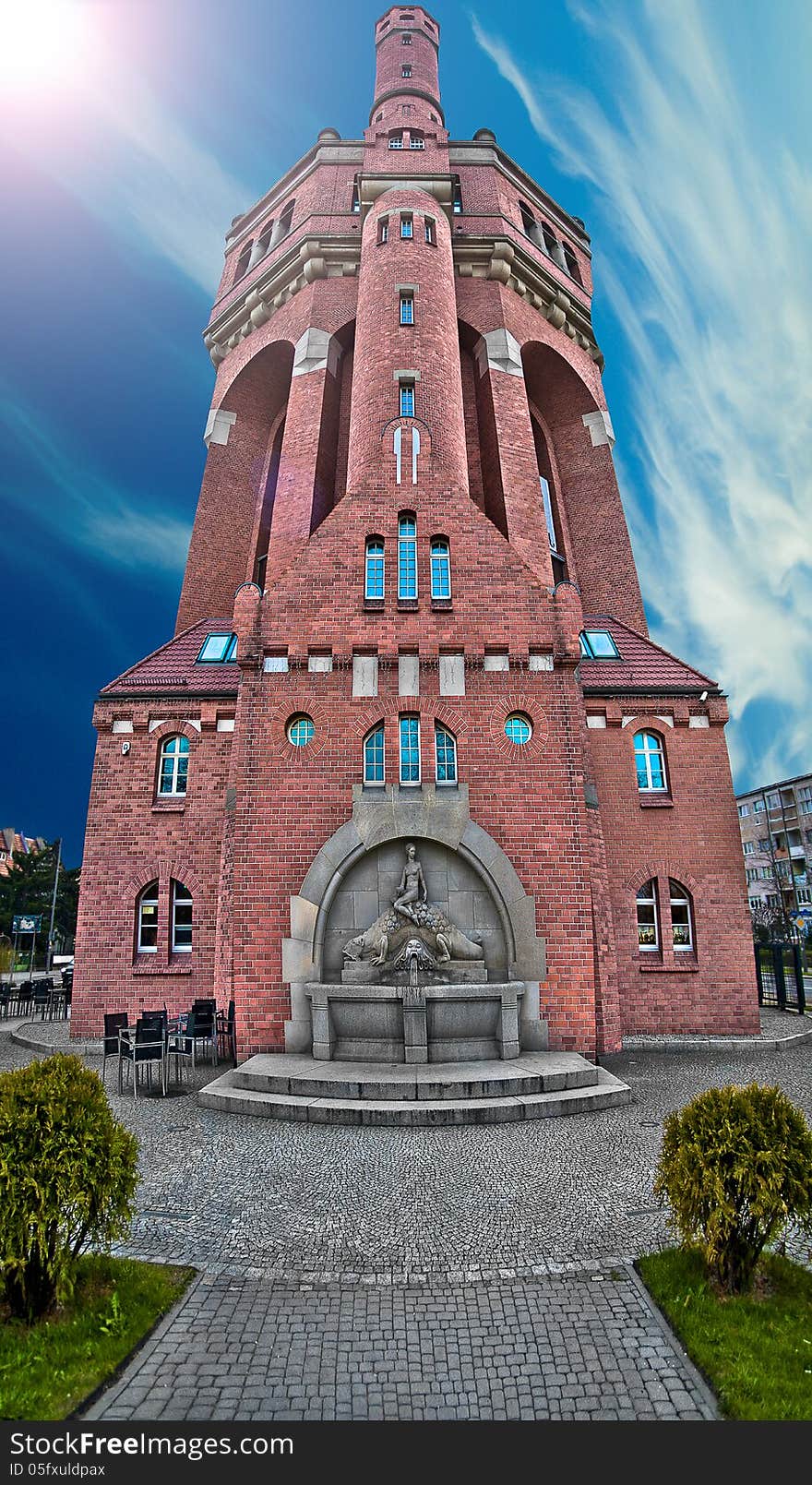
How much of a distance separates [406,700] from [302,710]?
1.96m

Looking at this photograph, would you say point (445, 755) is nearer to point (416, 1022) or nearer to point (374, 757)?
point (374, 757)

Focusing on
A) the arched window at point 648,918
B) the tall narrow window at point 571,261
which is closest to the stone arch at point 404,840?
the arched window at point 648,918

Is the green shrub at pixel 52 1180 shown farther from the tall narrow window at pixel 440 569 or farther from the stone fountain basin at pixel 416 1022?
the tall narrow window at pixel 440 569

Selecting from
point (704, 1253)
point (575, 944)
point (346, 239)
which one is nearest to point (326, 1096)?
point (575, 944)

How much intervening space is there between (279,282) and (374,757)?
2007 centimetres

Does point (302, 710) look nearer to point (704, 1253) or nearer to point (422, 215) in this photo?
point (704, 1253)

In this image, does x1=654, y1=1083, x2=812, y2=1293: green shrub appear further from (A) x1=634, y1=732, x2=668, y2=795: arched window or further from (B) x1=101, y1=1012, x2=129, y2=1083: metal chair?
(A) x1=634, y1=732, x2=668, y2=795: arched window

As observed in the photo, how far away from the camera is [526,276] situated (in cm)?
2347

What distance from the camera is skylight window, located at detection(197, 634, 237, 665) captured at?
18.3 meters

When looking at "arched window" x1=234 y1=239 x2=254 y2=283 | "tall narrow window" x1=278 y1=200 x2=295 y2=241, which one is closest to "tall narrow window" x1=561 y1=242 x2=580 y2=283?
"tall narrow window" x1=278 y1=200 x2=295 y2=241

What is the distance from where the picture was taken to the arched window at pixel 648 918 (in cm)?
1553

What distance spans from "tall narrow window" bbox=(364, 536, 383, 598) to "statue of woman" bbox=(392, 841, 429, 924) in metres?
5.16

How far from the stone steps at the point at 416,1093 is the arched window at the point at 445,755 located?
191 inches

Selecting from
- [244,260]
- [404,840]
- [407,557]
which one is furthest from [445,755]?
[244,260]
